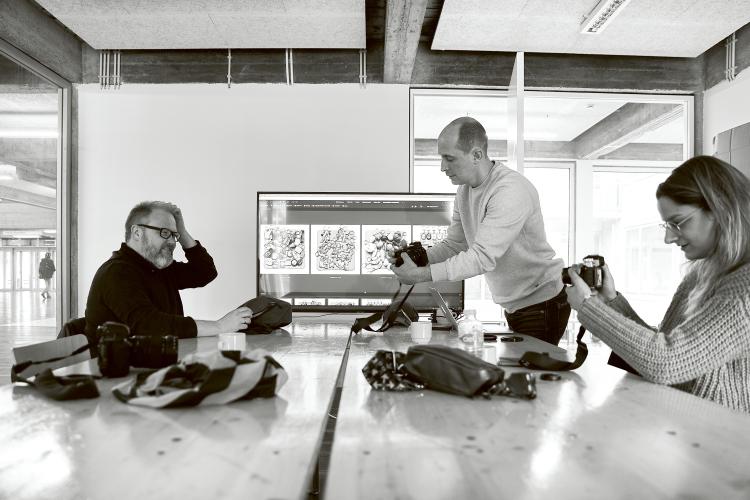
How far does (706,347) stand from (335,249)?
103 inches

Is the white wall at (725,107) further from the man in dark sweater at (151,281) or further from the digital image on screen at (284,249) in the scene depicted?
the man in dark sweater at (151,281)

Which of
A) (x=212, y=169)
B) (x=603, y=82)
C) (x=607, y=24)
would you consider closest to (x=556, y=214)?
(x=603, y=82)

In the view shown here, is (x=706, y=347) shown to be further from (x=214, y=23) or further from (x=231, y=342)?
(x=214, y=23)

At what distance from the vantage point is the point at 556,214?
25.5ft

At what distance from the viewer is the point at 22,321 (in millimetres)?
4062

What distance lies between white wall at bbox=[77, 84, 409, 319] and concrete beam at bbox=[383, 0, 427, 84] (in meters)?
0.24

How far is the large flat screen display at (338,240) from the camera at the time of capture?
3654mm

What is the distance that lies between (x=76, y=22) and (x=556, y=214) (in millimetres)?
5843

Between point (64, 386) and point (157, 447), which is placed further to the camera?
point (64, 386)

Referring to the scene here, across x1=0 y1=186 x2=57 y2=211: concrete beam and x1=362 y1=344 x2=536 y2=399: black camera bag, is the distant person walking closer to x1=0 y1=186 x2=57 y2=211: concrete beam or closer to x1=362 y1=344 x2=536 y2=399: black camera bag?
x1=0 y1=186 x2=57 y2=211: concrete beam

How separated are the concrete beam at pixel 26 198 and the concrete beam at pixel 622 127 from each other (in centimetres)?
513

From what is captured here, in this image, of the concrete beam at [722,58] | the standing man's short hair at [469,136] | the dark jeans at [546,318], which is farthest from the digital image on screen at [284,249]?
the concrete beam at [722,58]

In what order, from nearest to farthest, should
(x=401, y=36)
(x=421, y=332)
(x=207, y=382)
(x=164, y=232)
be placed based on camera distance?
(x=207, y=382) < (x=421, y=332) < (x=164, y=232) < (x=401, y=36)

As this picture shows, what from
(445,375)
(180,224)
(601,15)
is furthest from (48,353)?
(601,15)
